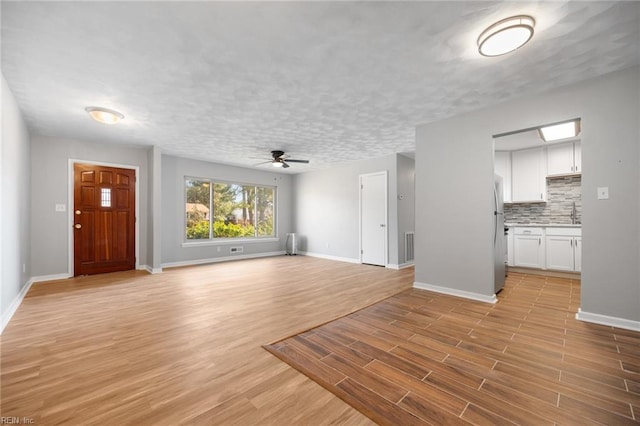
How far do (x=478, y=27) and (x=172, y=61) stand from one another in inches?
101

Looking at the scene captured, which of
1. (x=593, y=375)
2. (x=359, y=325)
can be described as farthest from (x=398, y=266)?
(x=593, y=375)

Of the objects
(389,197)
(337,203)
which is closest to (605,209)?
(389,197)

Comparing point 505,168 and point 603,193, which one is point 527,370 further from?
point 505,168

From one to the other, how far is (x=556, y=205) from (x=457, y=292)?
137 inches

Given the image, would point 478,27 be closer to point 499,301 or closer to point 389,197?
point 499,301

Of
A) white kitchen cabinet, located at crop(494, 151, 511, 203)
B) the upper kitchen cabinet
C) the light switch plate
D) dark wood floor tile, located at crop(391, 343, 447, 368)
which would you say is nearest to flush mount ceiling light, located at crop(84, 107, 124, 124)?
dark wood floor tile, located at crop(391, 343, 447, 368)

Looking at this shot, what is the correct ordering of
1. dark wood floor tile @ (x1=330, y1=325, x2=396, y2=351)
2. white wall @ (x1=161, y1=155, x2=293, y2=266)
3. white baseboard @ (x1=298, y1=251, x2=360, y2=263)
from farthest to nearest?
white baseboard @ (x1=298, y1=251, x2=360, y2=263), white wall @ (x1=161, y1=155, x2=293, y2=266), dark wood floor tile @ (x1=330, y1=325, x2=396, y2=351)

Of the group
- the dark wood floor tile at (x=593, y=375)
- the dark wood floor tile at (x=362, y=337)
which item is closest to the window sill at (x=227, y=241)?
the dark wood floor tile at (x=362, y=337)

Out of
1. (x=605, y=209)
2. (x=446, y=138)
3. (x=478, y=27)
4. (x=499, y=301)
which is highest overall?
(x=478, y=27)

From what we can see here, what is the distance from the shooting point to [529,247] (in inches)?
198

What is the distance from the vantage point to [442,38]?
6.83ft

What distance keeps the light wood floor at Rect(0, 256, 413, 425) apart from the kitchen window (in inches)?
92.4

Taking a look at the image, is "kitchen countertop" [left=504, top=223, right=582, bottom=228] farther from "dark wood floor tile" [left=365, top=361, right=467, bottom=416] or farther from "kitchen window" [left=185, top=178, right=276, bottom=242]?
"kitchen window" [left=185, top=178, right=276, bottom=242]

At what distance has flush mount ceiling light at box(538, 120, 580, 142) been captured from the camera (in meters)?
3.88
